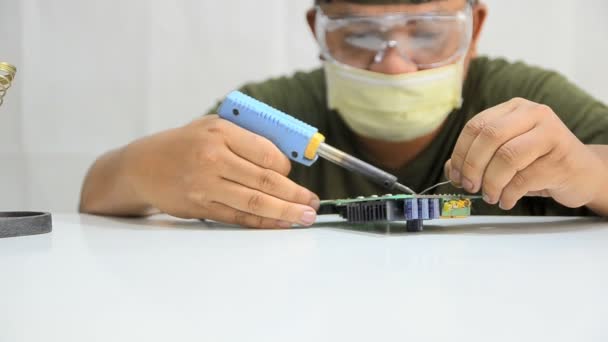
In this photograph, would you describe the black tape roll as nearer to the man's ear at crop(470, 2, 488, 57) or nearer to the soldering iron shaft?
the soldering iron shaft

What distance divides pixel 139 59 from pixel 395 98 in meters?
0.67

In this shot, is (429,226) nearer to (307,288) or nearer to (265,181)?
(265,181)

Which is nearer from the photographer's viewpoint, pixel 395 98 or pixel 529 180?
pixel 529 180

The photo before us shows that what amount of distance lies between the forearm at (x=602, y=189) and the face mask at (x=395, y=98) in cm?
28

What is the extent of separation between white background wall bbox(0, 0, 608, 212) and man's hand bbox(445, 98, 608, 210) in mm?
843

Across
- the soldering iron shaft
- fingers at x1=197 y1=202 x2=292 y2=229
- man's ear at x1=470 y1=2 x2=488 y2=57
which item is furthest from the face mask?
fingers at x1=197 y1=202 x2=292 y2=229

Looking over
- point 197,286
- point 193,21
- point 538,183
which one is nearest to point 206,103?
point 193,21

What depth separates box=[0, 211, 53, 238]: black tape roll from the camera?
55 cm

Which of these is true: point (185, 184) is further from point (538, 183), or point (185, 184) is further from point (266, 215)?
point (538, 183)

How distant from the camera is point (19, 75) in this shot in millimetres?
1257

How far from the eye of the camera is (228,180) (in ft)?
2.34

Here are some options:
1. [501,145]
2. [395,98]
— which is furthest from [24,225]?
[395,98]

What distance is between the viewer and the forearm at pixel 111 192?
0.84m

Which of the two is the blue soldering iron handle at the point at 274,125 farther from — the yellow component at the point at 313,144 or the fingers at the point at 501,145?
the fingers at the point at 501,145
